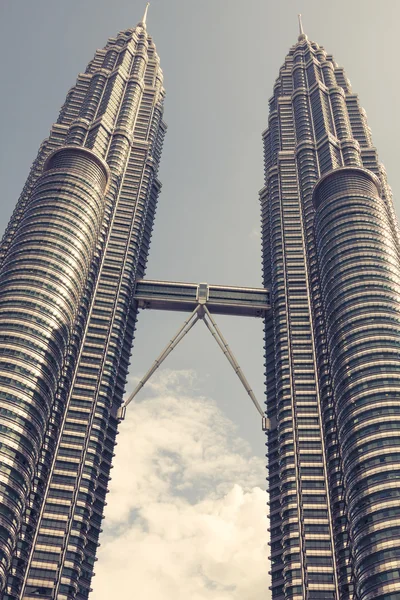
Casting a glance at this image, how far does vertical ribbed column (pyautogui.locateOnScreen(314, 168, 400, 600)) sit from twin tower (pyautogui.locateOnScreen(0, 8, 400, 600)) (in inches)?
13.3

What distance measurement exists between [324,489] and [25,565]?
62.6 meters

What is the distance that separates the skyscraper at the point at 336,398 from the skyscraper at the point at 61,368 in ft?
135

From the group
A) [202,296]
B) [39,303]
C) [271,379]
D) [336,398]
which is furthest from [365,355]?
[39,303]

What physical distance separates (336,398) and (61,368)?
63.2 metres

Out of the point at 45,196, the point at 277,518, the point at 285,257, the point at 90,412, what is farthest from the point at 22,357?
the point at 285,257

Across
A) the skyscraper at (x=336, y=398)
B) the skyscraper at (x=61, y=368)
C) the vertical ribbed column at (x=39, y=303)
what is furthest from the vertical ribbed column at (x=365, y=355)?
the vertical ribbed column at (x=39, y=303)

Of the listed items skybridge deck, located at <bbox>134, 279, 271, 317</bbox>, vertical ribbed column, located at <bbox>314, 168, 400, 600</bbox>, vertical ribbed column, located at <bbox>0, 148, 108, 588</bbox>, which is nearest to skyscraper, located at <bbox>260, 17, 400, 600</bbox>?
vertical ribbed column, located at <bbox>314, 168, 400, 600</bbox>

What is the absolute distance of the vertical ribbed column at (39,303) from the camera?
116 m

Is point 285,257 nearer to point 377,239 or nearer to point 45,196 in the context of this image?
point 377,239

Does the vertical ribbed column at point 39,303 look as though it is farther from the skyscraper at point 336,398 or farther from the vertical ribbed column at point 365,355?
the vertical ribbed column at point 365,355

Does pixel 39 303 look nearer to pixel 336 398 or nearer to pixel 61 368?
pixel 61 368

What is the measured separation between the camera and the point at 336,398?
134 m

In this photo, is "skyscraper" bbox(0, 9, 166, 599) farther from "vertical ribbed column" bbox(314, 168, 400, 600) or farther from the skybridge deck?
"vertical ribbed column" bbox(314, 168, 400, 600)

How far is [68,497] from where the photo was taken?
424 ft
